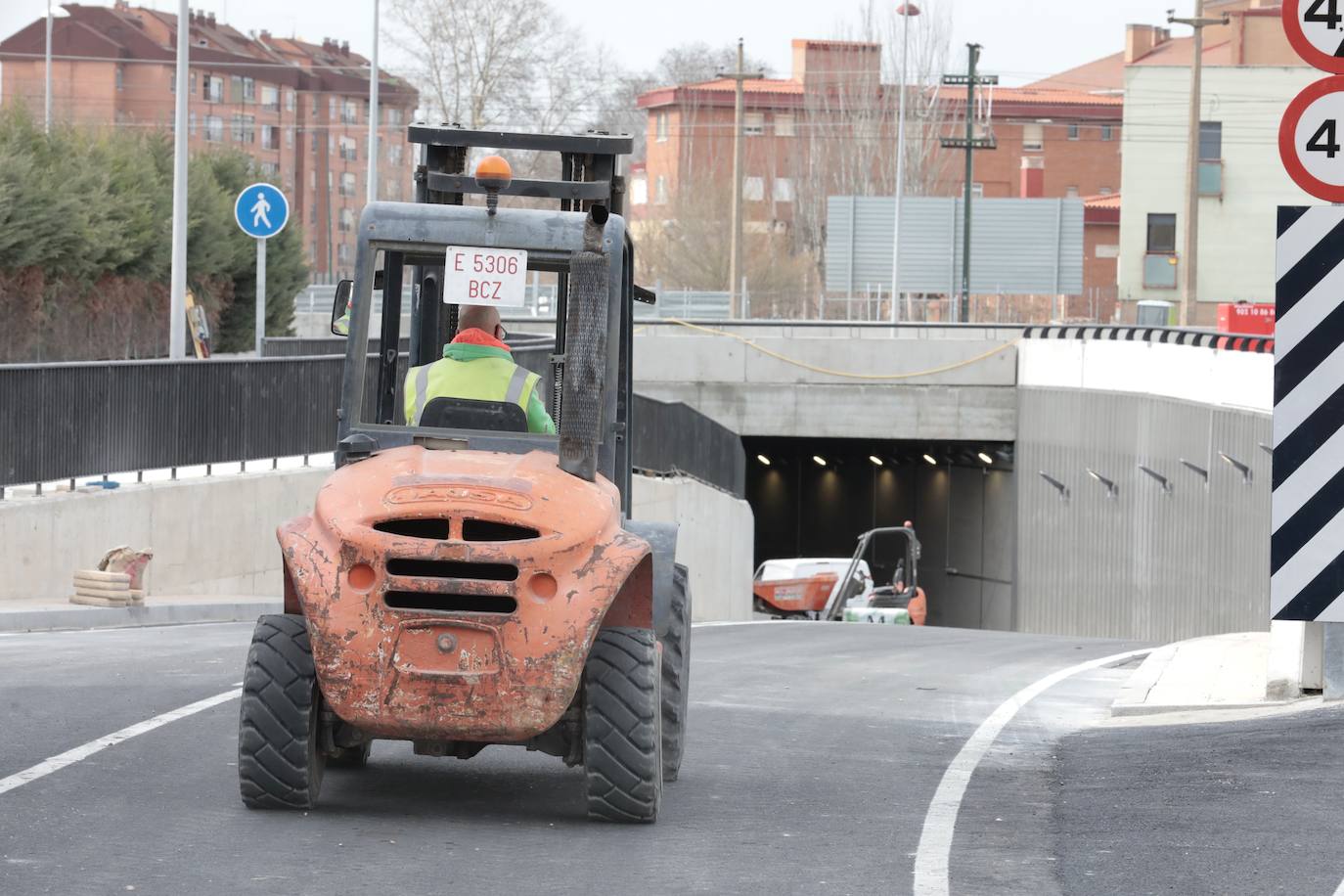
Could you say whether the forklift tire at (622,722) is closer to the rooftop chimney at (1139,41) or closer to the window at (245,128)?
the rooftop chimney at (1139,41)

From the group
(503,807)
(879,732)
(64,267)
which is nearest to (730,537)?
(64,267)

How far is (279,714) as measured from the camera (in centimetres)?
775

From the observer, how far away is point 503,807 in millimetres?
8414

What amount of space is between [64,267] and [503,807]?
28470mm

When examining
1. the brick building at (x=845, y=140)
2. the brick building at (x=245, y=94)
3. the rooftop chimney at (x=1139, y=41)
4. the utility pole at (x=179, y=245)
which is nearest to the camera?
the utility pole at (x=179, y=245)

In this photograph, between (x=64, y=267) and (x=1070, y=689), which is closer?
(x=1070, y=689)

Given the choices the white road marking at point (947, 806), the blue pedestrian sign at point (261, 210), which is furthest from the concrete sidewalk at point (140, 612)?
the white road marking at point (947, 806)

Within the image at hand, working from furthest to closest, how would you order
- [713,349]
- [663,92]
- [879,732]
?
[663,92]
[713,349]
[879,732]

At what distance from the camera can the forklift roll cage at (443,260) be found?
27.9 feet

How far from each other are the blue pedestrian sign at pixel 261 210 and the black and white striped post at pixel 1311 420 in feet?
54.0

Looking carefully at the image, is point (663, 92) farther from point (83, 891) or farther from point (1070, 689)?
point (83, 891)

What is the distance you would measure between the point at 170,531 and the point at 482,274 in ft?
41.5

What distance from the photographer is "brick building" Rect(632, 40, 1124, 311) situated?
96.2 m

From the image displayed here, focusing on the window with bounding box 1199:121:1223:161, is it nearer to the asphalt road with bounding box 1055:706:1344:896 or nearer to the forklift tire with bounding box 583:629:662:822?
the asphalt road with bounding box 1055:706:1344:896
